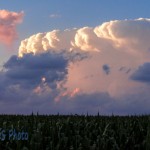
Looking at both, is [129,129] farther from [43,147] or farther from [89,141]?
[43,147]

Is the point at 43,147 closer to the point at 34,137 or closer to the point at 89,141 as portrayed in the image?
the point at 34,137

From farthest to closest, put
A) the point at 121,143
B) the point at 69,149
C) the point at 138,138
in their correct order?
the point at 138,138 < the point at 121,143 < the point at 69,149

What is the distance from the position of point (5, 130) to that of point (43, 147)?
96.8 inches

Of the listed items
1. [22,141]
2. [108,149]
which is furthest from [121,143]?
[22,141]

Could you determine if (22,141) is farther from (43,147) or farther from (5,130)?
(5,130)

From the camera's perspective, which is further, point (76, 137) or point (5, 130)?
point (5, 130)

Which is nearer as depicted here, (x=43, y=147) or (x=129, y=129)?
(x=43, y=147)

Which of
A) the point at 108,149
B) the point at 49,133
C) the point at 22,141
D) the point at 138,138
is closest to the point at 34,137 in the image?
the point at 22,141

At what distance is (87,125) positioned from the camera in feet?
56.1

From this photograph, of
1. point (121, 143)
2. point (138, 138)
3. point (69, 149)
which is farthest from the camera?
point (138, 138)

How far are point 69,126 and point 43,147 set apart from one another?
113 inches

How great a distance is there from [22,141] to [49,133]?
1.49 m

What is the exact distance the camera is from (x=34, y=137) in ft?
46.5

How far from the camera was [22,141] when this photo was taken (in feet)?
46.6
